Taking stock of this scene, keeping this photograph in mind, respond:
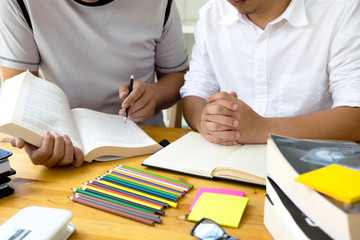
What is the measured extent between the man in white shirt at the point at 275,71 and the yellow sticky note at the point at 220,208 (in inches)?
11.0

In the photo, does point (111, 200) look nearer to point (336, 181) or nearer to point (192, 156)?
point (192, 156)

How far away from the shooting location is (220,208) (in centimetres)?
73

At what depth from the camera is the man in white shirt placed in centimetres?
105

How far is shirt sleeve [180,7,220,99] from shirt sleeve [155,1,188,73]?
5.4 inches

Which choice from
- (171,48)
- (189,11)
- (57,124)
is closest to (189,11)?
(189,11)

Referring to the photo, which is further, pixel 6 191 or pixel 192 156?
pixel 192 156

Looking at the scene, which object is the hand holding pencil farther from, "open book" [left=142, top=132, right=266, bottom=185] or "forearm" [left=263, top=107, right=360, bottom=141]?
"forearm" [left=263, top=107, right=360, bottom=141]

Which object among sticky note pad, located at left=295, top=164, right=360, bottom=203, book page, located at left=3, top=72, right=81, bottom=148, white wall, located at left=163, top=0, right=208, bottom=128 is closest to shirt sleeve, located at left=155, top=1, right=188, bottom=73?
book page, located at left=3, top=72, right=81, bottom=148

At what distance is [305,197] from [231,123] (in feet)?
1.73

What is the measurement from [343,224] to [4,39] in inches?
50.1

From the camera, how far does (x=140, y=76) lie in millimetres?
1529

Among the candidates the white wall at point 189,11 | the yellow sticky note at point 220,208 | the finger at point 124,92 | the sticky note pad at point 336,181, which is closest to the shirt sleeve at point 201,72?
the finger at point 124,92

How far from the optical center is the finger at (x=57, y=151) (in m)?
0.91

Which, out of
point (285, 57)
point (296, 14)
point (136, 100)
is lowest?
point (136, 100)
